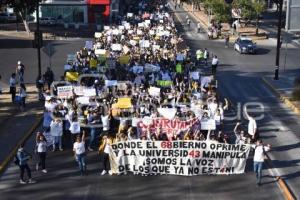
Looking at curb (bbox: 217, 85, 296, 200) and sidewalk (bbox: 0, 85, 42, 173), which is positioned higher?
sidewalk (bbox: 0, 85, 42, 173)

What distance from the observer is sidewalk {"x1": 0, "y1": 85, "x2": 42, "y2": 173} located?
2034 centimetres

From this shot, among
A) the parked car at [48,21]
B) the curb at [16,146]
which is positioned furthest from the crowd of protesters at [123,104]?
the parked car at [48,21]

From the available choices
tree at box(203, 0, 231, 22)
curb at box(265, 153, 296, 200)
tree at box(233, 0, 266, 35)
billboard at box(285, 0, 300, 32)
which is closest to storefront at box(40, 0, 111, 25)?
tree at box(203, 0, 231, 22)

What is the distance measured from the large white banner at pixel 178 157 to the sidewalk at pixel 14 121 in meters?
3.92

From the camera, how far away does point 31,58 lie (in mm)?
42656

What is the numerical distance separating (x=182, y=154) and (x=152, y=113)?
356cm

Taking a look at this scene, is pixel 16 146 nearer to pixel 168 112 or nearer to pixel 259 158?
pixel 168 112

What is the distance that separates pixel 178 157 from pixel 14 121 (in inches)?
362

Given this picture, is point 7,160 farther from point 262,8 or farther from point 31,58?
point 262,8

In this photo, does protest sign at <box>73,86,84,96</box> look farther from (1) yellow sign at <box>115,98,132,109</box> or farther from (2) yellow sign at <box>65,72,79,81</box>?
(2) yellow sign at <box>65,72,79,81</box>

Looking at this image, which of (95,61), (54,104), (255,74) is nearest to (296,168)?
(54,104)

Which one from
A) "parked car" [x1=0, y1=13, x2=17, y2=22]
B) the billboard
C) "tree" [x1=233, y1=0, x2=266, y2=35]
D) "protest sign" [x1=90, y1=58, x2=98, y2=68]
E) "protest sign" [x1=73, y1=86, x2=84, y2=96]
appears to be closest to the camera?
"protest sign" [x1=73, y1=86, x2=84, y2=96]

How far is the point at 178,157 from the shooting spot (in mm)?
17438

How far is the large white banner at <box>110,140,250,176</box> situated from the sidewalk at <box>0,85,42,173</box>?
3918mm
